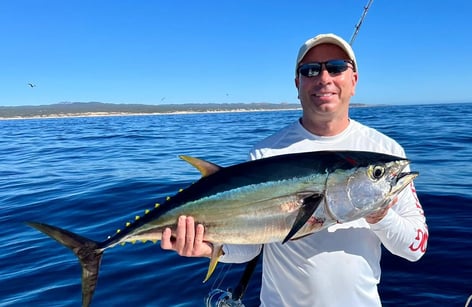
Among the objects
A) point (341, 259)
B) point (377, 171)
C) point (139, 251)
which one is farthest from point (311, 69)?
point (139, 251)

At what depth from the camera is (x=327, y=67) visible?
10.2 ft

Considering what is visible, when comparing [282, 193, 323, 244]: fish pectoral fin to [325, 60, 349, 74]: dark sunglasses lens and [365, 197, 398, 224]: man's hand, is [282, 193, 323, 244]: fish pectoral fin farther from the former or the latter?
[325, 60, 349, 74]: dark sunglasses lens

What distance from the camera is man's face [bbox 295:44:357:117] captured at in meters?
3.06

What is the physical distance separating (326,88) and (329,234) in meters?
1.13

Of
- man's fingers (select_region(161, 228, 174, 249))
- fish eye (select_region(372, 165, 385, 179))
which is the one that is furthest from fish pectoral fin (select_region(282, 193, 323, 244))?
man's fingers (select_region(161, 228, 174, 249))

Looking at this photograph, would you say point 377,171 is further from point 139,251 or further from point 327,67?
point 139,251

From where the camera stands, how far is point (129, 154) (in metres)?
19.7

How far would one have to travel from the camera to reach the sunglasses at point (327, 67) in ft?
10.2

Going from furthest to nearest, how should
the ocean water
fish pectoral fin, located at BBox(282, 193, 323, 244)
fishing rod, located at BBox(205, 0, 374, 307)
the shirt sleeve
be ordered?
the ocean water < fishing rod, located at BBox(205, 0, 374, 307) < the shirt sleeve < fish pectoral fin, located at BBox(282, 193, 323, 244)

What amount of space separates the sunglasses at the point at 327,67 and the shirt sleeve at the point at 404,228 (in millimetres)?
1077

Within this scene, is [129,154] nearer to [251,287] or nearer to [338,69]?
[251,287]

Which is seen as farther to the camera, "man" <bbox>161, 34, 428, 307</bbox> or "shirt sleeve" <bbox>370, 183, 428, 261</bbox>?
"man" <bbox>161, 34, 428, 307</bbox>

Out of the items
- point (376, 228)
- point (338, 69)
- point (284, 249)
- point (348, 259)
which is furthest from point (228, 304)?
point (338, 69)

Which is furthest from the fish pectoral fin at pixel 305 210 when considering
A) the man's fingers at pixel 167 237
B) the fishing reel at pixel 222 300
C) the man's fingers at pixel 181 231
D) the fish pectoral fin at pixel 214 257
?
the fishing reel at pixel 222 300
